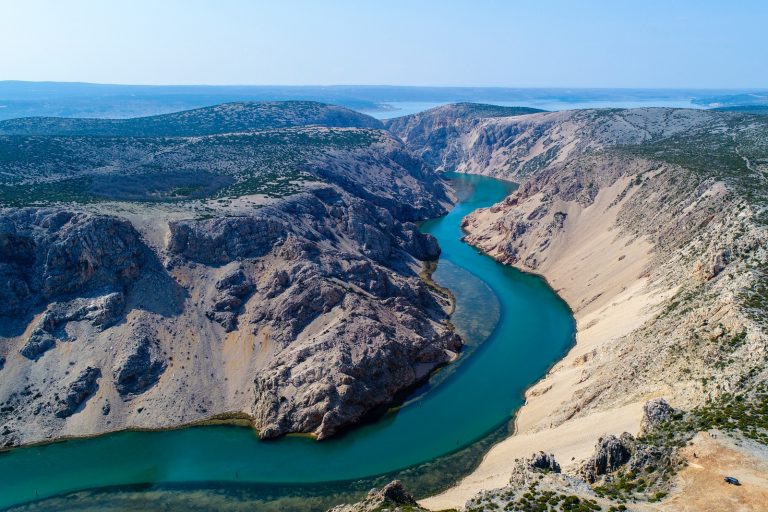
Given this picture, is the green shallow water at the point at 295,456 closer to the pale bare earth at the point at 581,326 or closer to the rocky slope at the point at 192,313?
the rocky slope at the point at 192,313

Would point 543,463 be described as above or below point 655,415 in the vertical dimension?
below

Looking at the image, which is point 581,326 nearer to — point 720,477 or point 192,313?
point 720,477

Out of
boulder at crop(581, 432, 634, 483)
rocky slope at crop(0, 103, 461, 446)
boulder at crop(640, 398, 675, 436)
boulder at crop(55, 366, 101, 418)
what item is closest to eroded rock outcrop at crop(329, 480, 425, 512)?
boulder at crop(581, 432, 634, 483)

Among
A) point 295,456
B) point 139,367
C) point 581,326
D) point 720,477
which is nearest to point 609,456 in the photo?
point 720,477

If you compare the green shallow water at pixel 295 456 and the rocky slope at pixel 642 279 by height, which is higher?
the rocky slope at pixel 642 279

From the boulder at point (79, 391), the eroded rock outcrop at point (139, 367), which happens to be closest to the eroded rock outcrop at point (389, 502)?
the eroded rock outcrop at point (139, 367)

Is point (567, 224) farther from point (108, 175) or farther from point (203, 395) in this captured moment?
point (108, 175)

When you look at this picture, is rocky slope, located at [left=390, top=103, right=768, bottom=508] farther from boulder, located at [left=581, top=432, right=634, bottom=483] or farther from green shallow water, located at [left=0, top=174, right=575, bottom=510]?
green shallow water, located at [left=0, top=174, right=575, bottom=510]
